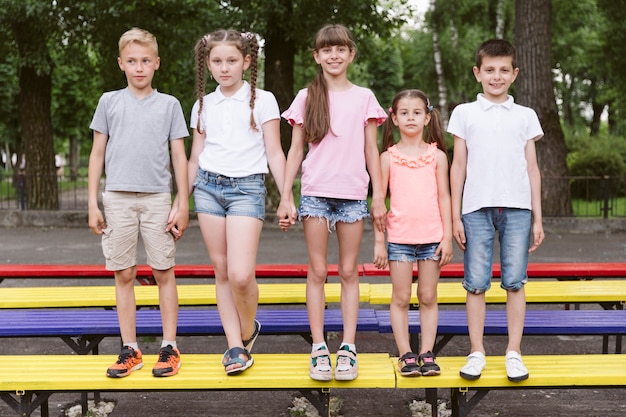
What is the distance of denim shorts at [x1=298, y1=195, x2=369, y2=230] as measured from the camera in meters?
3.77

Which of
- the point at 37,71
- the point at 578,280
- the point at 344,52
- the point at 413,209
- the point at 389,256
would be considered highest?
the point at 37,71

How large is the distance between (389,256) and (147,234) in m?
1.26

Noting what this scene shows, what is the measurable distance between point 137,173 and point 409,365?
66.5 inches

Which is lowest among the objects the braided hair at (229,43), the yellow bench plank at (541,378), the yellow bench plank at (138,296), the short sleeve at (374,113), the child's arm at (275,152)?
the yellow bench plank at (541,378)

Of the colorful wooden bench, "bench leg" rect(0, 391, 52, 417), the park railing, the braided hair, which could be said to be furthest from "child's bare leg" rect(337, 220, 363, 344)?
the park railing

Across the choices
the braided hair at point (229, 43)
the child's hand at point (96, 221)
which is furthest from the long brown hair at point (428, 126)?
the child's hand at point (96, 221)

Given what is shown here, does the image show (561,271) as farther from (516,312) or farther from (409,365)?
(409,365)

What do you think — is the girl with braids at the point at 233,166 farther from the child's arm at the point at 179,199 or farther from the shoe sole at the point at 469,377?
the shoe sole at the point at 469,377

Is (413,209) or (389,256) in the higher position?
(413,209)

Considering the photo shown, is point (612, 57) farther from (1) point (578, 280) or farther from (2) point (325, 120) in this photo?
(2) point (325, 120)

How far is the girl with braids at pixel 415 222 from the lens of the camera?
3.79m

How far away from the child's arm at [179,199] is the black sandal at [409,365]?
1.31 meters

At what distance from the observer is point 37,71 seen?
15.9 metres

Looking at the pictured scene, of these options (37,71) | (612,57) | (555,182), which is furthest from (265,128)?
(612,57)
